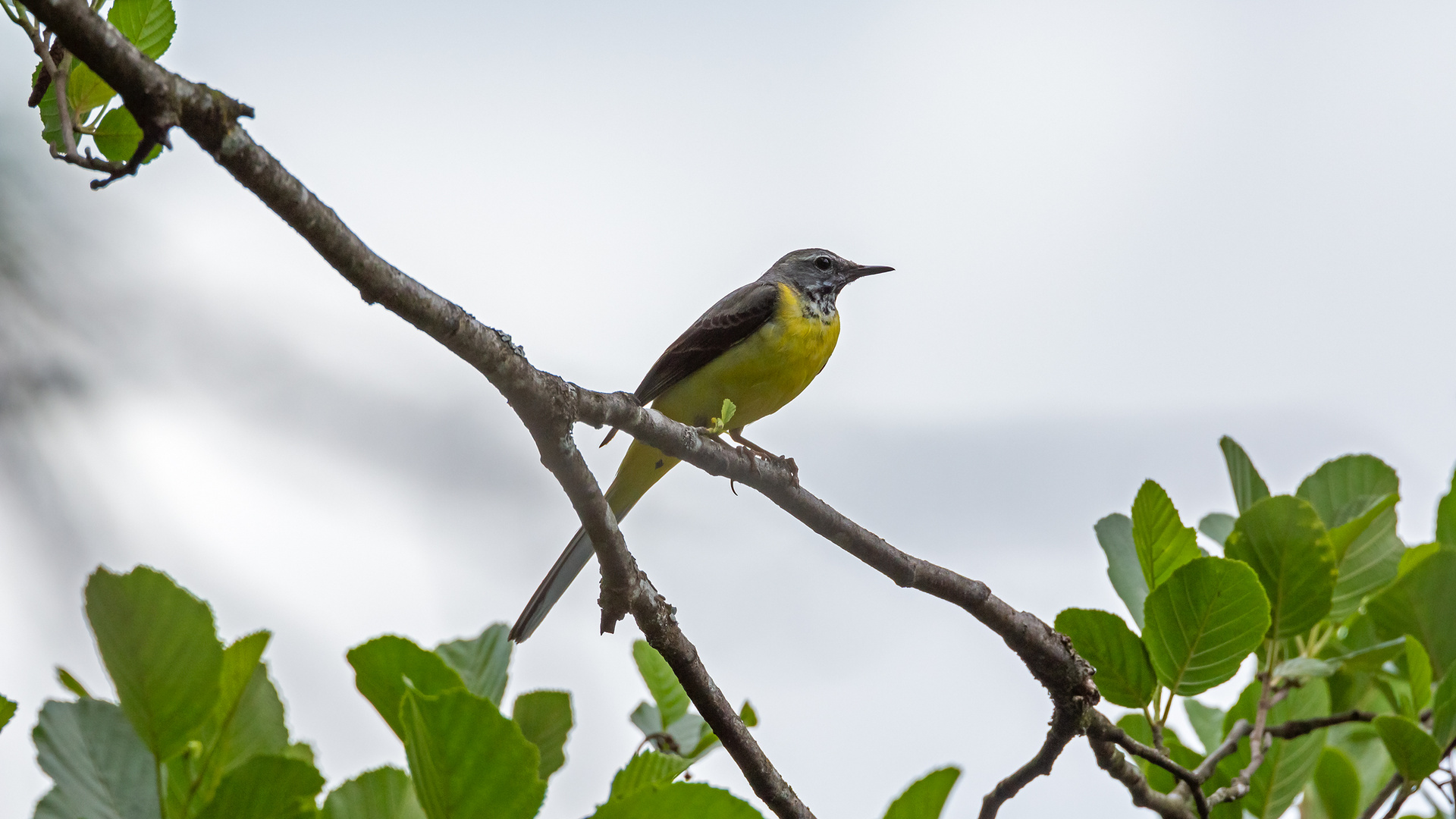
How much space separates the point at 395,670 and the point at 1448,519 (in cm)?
377

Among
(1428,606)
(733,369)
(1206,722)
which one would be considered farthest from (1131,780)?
(733,369)

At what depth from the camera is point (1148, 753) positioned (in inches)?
128

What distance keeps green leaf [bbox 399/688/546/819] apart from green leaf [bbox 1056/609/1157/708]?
2106mm

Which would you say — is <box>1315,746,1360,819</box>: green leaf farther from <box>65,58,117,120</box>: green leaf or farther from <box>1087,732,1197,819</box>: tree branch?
<box>65,58,117,120</box>: green leaf

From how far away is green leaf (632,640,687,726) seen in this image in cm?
356

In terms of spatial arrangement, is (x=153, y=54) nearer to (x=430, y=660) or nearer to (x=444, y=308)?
(x=444, y=308)

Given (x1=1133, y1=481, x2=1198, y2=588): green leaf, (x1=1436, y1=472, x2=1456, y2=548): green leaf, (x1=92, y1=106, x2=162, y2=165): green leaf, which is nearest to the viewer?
(x1=92, y1=106, x2=162, y2=165): green leaf

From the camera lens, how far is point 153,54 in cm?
265

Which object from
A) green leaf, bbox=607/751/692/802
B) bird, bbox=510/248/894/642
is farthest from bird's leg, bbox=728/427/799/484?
green leaf, bbox=607/751/692/802

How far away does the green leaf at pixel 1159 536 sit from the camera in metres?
3.51

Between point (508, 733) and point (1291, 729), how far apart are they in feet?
9.15

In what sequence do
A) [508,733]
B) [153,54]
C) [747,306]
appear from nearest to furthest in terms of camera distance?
A: [508,733]
[153,54]
[747,306]

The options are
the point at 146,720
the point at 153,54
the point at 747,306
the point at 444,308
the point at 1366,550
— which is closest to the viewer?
the point at 146,720

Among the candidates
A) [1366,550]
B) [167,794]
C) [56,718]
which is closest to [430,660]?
[167,794]
